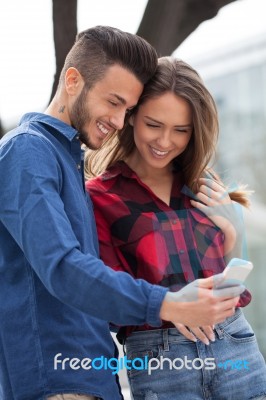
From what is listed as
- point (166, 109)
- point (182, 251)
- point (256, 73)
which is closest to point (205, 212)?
point (182, 251)

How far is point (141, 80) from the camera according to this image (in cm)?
214

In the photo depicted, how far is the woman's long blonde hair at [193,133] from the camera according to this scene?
2258 mm

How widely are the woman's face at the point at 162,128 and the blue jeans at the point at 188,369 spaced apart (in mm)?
560

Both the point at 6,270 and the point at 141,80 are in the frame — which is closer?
the point at 6,270

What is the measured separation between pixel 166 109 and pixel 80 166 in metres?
0.39

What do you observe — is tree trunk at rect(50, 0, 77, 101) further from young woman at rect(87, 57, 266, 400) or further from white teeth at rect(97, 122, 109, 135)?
white teeth at rect(97, 122, 109, 135)

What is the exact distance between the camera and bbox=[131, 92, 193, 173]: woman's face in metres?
2.22

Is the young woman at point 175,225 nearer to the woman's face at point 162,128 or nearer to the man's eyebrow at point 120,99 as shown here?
the woman's face at point 162,128

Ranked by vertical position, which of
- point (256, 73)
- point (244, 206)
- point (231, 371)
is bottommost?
point (256, 73)

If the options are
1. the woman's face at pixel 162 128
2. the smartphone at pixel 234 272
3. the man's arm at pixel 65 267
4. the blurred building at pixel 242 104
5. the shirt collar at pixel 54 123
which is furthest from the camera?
the blurred building at pixel 242 104

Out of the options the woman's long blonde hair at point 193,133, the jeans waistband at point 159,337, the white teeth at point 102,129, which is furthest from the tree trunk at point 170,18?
the jeans waistband at point 159,337

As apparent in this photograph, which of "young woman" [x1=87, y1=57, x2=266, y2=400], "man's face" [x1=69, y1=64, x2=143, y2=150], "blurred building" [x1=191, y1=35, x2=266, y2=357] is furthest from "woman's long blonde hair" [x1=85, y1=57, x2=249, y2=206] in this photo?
"blurred building" [x1=191, y1=35, x2=266, y2=357]

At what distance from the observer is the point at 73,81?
2.09 meters

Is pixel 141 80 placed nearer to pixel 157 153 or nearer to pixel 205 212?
pixel 157 153
